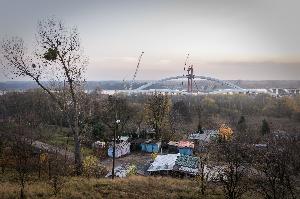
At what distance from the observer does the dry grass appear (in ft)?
54.5

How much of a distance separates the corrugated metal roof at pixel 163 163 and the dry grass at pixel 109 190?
36.0ft

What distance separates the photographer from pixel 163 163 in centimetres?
3375

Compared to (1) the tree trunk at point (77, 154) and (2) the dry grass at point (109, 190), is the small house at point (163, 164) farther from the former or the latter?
(2) the dry grass at point (109, 190)

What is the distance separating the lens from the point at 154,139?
159 feet

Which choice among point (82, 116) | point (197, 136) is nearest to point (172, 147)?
point (197, 136)

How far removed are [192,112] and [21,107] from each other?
117ft

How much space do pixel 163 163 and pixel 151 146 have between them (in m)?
12.5

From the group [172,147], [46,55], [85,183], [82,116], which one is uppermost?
[46,55]

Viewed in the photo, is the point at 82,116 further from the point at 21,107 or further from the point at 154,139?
the point at 21,107

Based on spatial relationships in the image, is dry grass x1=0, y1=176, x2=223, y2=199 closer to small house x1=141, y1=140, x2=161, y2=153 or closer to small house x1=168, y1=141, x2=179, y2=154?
small house x1=168, y1=141, x2=179, y2=154

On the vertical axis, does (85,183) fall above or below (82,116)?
below

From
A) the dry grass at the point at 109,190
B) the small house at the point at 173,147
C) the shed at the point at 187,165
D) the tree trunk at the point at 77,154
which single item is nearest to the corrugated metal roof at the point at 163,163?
the shed at the point at 187,165

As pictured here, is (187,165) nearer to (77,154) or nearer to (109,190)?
(77,154)

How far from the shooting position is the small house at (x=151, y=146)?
151 feet
